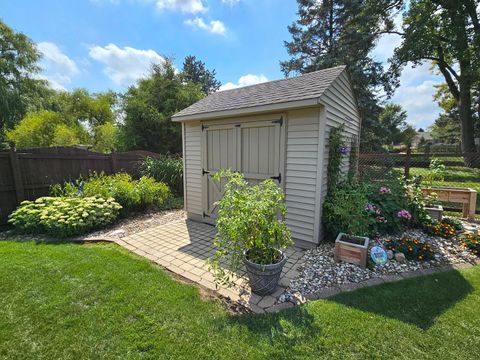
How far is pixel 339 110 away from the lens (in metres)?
4.16

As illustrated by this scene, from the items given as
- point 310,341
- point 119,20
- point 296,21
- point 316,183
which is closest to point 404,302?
point 310,341

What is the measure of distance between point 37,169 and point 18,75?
1601cm

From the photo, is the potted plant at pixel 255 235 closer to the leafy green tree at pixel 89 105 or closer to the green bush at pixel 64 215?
the green bush at pixel 64 215

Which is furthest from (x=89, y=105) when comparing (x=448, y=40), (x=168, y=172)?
(x=448, y=40)

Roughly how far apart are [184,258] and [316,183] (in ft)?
7.88

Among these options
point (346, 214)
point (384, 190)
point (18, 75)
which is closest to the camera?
point (346, 214)

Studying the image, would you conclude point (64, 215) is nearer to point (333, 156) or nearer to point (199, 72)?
point (333, 156)

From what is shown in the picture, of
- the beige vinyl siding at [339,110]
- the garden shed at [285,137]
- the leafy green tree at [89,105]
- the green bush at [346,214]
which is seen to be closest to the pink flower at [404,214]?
the green bush at [346,214]

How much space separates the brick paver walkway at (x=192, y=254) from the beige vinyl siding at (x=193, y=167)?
45 cm

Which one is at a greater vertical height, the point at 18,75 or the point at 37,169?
the point at 18,75

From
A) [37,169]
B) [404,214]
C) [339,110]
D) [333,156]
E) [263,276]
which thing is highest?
[339,110]

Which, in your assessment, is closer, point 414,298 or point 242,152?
point 414,298

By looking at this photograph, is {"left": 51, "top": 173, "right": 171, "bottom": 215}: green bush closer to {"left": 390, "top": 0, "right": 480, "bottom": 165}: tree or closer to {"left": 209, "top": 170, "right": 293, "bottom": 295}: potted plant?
{"left": 209, "top": 170, "right": 293, "bottom": 295}: potted plant

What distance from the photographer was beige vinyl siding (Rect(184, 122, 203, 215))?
5086 millimetres
